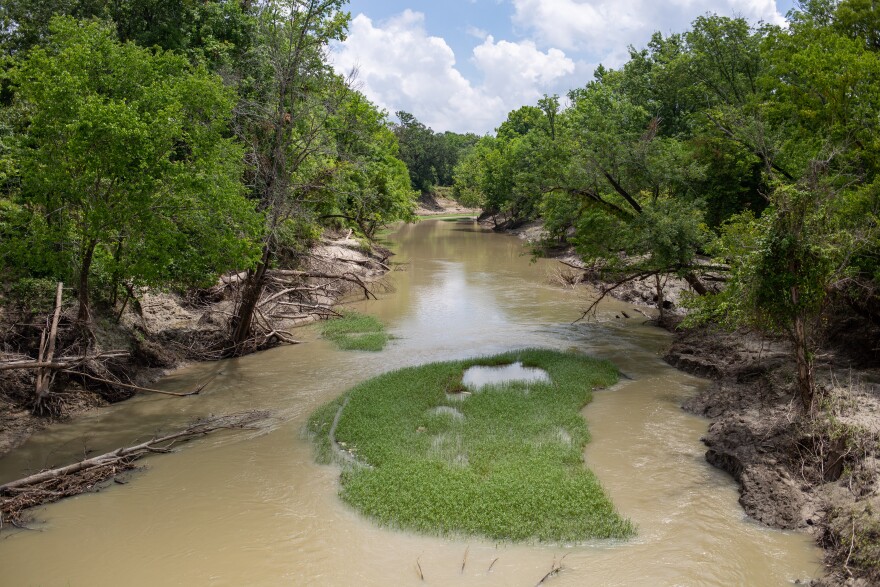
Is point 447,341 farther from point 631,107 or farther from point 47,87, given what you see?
point 631,107

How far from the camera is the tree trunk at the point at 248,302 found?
19.7 meters

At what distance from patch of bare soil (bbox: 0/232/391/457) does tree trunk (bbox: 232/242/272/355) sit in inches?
17.8

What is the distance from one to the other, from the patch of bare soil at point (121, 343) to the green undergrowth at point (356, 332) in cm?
78

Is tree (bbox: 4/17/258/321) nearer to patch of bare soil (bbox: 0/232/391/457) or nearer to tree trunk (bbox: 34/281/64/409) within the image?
tree trunk (bbox: 34/281/64/409)

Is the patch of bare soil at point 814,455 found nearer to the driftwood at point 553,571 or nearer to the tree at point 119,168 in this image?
the driftwood at point 553,571

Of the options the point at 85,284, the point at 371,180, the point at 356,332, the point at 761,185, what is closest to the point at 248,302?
the point at 356,332

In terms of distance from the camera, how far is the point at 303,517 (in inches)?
399

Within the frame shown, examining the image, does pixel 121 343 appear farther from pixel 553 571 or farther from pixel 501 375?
pixel 553 571

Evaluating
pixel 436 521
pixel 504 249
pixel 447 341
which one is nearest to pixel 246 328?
pixel 447 341

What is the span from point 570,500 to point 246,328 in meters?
14.0

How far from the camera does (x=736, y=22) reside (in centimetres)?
3466

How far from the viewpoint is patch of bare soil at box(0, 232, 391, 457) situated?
46.2ft

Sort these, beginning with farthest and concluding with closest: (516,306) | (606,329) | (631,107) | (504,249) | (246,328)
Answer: (504,249), (631,107), (516,306), (606,329), (246,328)

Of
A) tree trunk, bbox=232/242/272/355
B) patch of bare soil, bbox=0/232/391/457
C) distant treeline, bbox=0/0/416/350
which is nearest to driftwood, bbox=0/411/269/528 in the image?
patch of bare soil, bbox=0/232/391/457
